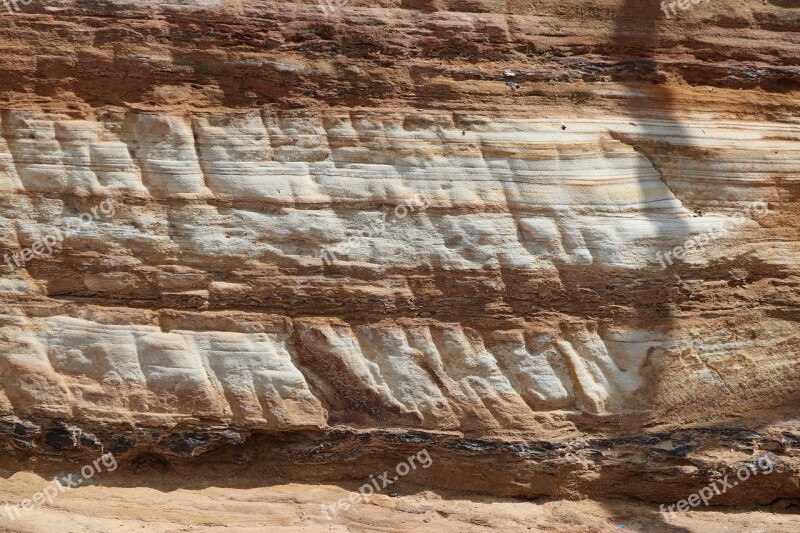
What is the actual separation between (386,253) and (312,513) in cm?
192

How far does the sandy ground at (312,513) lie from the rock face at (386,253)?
17 centimetres

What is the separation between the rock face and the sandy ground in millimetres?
170

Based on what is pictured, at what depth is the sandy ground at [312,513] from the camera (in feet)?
17.2

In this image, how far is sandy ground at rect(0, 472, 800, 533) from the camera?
525 centimetres

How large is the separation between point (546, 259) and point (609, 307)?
0.60 meters

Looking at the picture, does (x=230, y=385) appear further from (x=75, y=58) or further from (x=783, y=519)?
(x=783, y=519)

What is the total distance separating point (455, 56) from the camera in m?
6.17

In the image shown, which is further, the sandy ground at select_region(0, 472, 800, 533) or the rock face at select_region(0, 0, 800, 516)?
the rock face at select_region(0, 0, 800, 516)

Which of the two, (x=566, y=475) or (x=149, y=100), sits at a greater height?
(x=149, y=100)

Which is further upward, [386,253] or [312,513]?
→ [386,253]

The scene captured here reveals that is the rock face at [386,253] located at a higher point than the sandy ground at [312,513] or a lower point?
higher

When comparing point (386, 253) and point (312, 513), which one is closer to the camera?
point (312, 513)

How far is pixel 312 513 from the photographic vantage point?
5.45 meters

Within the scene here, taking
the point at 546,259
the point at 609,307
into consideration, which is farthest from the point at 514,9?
the point at 609,307
